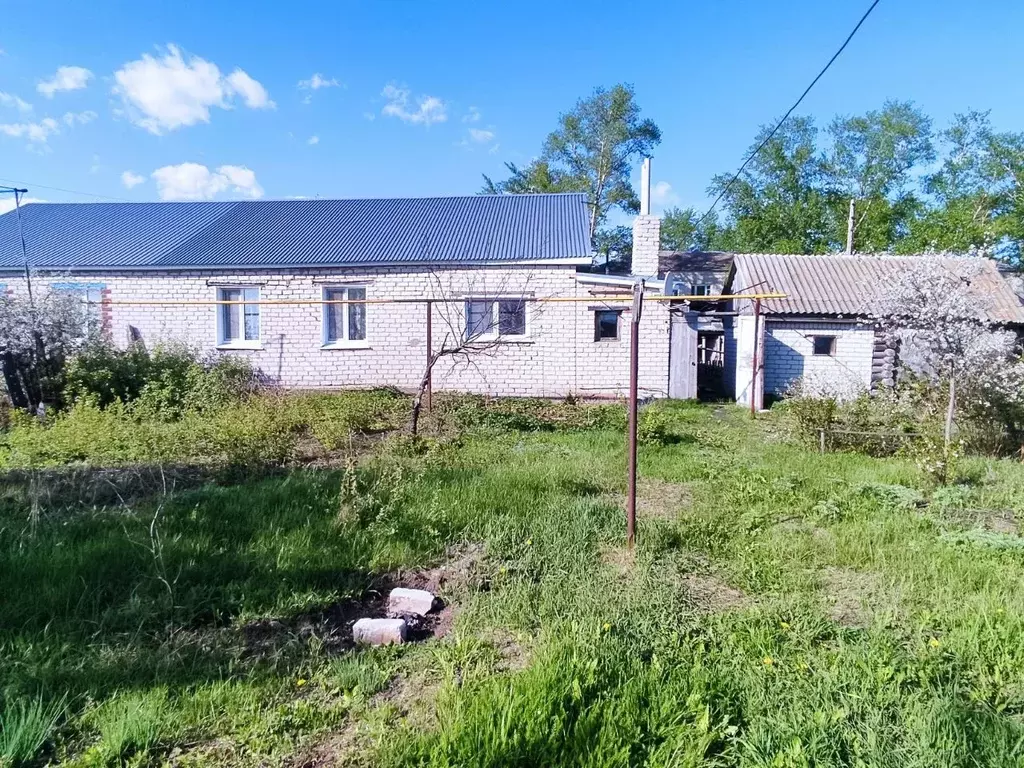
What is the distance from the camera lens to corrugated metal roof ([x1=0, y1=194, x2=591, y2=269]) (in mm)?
14297

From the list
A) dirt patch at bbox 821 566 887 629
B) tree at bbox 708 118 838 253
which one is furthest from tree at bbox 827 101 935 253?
dirt patch at bbox 821 566 887 629

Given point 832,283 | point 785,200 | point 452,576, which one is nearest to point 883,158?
point 785,200

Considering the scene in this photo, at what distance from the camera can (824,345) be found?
46.5 feet

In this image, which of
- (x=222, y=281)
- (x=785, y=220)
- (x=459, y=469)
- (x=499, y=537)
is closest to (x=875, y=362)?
(x=459, y=469)

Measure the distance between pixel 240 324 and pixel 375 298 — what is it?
3.48 m

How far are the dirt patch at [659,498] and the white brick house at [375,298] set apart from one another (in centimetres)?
726

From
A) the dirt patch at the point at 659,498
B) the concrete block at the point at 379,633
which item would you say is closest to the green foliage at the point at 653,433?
the dirt patch at the point at 659,498

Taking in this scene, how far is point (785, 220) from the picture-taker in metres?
32.4

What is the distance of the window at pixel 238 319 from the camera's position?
1445 centimetres

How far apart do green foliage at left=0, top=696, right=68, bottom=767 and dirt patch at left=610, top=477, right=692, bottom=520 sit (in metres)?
3.96

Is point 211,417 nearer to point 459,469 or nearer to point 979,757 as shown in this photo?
point 459,469

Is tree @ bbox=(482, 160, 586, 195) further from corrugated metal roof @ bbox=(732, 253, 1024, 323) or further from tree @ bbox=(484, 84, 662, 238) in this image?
corrugated metal roof @ bbox=(732, 253, 1024, 323)

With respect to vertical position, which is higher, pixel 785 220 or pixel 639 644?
pixel 785 220

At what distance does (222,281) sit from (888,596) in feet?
48.5
